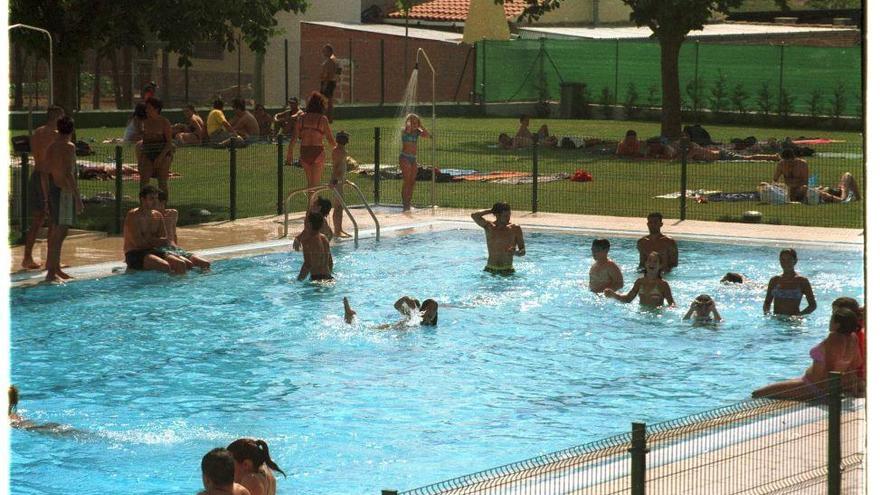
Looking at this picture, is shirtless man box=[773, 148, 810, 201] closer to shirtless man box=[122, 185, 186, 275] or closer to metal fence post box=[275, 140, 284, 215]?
metal fence post box=[275, 140, 284, 215]

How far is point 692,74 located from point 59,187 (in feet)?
103

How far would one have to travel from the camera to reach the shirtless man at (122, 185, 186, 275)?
17656 mm

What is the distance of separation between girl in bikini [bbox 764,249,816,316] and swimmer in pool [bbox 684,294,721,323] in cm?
61

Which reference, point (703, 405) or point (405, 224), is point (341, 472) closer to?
point (703, 405)

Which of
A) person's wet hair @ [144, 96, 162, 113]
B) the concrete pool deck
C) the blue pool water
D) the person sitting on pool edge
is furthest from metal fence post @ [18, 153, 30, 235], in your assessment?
the person sitting on pool edge

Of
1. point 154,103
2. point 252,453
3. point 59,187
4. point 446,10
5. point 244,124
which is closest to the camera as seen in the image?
point 252,453

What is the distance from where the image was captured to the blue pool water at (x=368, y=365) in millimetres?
11141

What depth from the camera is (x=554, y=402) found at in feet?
42.2

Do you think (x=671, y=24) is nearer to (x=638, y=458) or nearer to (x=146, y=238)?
(x=146, y=238)

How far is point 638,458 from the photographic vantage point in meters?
6.29

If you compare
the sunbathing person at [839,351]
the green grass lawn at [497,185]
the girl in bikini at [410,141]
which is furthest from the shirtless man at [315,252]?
the sunbathing person at [839,351]

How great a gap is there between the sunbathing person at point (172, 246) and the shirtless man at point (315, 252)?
1.26 meters

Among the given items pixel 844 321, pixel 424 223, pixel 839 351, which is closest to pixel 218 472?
pixel 839 351

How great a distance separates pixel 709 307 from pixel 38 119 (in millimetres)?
22770
